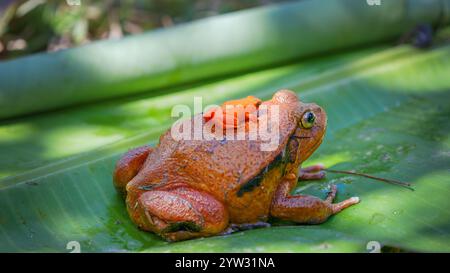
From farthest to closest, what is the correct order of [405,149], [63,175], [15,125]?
[15,125]
[405,149]
[63,175]

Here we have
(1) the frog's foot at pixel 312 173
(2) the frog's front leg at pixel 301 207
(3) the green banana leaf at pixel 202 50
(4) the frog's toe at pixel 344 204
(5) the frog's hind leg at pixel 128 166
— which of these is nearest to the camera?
(2) the frog's front leg at pixel 301 207

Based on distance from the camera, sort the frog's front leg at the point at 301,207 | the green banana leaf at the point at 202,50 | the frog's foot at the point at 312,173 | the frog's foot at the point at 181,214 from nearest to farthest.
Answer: the frog's foot at the point at 181,214, the frog's front leg at the point at 301,207, the frog's foot at the point at 312,173, the green banana leaf at the point at 202,50

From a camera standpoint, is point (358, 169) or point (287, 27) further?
point (287, 27)

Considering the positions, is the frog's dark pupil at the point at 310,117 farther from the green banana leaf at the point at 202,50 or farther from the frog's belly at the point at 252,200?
the green banana leaf at the point at 202,50

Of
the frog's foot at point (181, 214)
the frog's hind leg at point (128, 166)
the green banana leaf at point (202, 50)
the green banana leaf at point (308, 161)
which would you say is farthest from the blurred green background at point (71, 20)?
the frog's foot at point (181, 214)

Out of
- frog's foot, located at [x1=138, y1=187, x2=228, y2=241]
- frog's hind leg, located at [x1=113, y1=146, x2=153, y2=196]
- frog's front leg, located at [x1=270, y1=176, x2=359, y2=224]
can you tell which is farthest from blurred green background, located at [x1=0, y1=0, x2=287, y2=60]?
frog's front leg, located at [x1=270, y1=176, x2=359, y2=224]

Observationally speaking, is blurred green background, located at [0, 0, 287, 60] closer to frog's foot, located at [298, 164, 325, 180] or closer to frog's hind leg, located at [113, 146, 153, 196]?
frog's hind leg, located at [113, 146, 153, 196]
